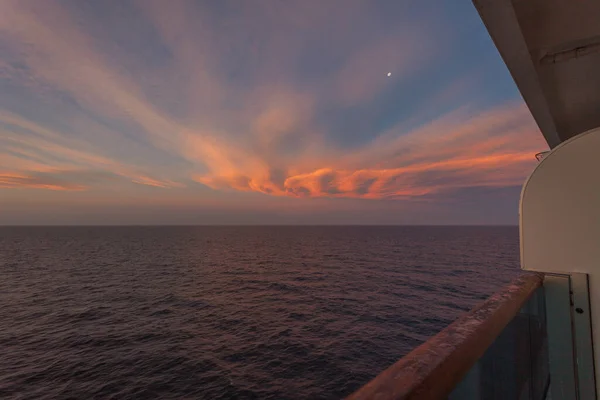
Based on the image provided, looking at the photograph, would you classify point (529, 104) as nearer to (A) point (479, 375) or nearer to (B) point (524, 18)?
(B) point (524, 18)

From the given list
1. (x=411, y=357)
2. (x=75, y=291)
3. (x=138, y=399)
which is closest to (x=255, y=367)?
(x=138, y=399)

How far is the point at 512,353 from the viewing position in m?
1.99

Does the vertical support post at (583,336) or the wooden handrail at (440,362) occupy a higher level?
the wooden handrail at (440,362)

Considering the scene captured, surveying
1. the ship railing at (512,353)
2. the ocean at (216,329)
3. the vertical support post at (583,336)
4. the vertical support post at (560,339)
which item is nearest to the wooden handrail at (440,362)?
the ship railing at (512,353)

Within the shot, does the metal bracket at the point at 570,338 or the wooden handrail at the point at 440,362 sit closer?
the wooden handrail at the point at 440,362

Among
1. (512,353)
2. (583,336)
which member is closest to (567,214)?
(583,336)

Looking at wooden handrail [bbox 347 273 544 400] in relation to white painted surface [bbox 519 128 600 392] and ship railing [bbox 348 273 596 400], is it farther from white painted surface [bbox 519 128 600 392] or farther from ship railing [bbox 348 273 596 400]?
white painted surface [bbox 519 128 600 392]

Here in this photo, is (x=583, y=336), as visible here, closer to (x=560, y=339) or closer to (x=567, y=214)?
(x=560, y=339)

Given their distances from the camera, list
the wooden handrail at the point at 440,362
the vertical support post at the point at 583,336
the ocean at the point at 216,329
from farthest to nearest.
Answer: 1. the ocean at the point at 216,329
2. the vertical support post at the point at 583,336
3. the wooden handrail at the point at 440,362

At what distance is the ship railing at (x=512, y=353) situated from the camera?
0.94 meters

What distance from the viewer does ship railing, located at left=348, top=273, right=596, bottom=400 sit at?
0.94 metres

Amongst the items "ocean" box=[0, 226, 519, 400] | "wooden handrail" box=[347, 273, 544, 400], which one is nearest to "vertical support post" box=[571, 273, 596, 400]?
"wooden handrail" box=[347, 273, 544, 400]

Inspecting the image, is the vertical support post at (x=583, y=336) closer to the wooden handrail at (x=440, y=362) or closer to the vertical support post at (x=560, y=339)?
the vertical support post at (x=560, y=339)

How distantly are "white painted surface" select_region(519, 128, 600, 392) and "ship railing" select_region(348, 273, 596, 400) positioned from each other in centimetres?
13
